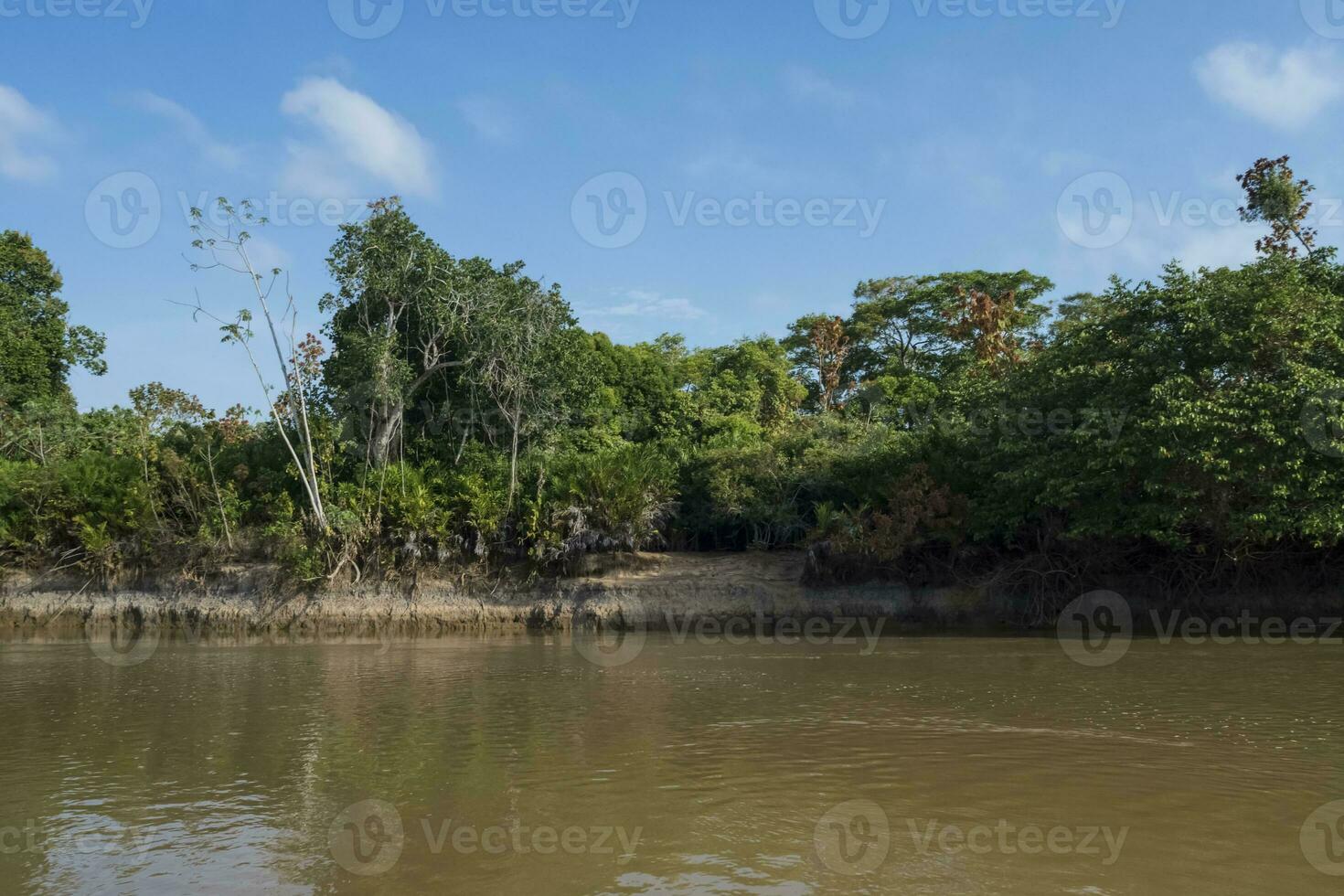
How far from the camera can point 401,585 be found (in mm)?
19438

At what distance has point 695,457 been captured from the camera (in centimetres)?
2202

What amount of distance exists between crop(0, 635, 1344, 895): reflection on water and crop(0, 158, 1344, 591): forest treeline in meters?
4.17

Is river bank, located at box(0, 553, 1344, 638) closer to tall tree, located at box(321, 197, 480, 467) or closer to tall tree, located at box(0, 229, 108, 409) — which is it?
tall tree, located at box(321, 197, 480, 467)

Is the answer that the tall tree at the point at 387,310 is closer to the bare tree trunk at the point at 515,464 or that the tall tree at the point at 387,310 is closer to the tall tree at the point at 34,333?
the bare tree trunk at the point at 515,464

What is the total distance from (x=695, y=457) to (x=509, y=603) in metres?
5.56

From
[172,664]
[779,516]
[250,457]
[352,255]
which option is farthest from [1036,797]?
[250,457]

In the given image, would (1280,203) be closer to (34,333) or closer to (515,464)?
(515,464)

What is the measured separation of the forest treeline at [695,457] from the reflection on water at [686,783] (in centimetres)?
417

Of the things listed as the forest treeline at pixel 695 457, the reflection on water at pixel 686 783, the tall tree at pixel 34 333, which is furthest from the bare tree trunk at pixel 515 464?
the tall tree at pixel 34 333

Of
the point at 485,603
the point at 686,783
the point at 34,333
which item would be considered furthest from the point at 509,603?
the point at 34,333

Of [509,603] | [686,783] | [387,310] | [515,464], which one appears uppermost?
[387,310]

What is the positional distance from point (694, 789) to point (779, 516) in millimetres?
14067

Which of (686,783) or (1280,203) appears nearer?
(686,783)

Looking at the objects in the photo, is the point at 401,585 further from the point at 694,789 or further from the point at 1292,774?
the point at 1292,774
